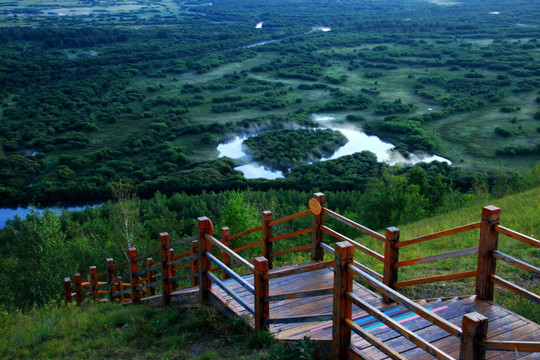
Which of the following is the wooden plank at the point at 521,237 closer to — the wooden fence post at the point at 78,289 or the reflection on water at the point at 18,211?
the wooden fence post at the point at 78,289

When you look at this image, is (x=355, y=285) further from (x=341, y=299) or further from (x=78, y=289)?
(x=78, y=289)

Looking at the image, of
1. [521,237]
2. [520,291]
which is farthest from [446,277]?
[521,237]

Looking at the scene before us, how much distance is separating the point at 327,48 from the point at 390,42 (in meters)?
13.9

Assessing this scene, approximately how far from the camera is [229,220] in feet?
94.1

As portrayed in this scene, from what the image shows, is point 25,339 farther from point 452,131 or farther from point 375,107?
point 375,107

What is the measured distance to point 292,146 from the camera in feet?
198

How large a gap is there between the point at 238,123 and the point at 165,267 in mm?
60142

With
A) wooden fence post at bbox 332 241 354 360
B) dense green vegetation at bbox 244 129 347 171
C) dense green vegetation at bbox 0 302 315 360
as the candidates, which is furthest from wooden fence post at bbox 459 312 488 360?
dense green vegetation at bbox 244 129 347 171

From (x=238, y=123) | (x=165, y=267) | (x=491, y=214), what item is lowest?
(x=238, y=123)

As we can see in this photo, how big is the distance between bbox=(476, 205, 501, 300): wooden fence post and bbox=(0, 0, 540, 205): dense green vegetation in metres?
46.1

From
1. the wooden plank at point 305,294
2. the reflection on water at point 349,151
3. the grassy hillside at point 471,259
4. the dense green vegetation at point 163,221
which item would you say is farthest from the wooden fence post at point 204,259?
the reflection on water at point 349,151

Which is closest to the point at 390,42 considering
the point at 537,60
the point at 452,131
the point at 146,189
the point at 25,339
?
the point at 537,60

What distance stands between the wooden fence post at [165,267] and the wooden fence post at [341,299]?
364cm

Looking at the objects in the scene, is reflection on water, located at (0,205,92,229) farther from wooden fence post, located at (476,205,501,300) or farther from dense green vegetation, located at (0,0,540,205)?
wooden fence post, located at (476,205,501,300)
